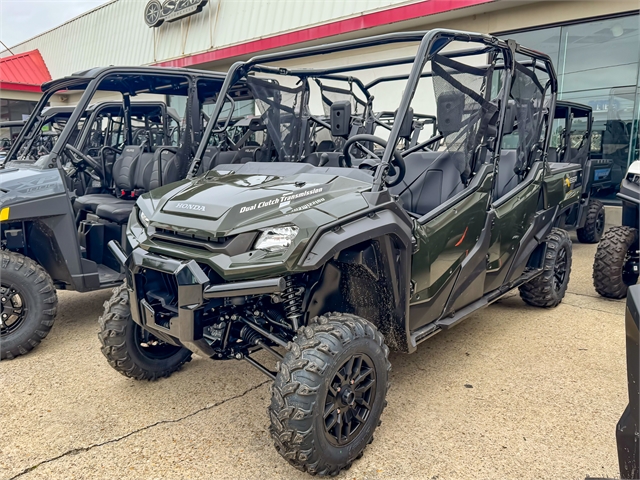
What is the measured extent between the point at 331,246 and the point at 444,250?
1.01 m

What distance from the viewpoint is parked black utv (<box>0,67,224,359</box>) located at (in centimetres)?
371

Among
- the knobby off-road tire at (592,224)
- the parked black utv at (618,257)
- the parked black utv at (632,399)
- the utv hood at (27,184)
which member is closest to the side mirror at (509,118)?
the parked black utv at (618,257)

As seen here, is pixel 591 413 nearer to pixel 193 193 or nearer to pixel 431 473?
pixel 431 473

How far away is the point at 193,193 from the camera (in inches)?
107

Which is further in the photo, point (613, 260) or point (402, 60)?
point (613, 260)

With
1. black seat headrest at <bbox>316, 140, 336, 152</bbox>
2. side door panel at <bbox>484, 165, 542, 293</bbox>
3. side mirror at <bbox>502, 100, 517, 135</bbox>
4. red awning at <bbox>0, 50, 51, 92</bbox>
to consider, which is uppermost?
red awning at <bbox>0, 50, 51, 92</bbox>

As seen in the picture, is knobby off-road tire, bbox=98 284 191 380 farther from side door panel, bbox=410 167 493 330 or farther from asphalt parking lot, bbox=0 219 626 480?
side door panel, bbox=410 167 493 330

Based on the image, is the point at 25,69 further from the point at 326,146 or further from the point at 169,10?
the point at 326,146

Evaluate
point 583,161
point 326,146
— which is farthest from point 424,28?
point 326,146

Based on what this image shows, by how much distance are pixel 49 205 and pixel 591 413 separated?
12.4 ft

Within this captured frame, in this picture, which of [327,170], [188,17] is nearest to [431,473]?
[327,170]

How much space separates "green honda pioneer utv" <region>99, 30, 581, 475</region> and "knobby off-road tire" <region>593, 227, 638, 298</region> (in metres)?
1.12

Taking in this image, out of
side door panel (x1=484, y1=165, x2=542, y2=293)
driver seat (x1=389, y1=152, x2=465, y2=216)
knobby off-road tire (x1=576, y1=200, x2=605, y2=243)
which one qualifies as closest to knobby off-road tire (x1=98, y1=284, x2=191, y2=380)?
driver seat (x1=389, y1=152, x2=465, y2=216)

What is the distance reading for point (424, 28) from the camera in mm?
9148
